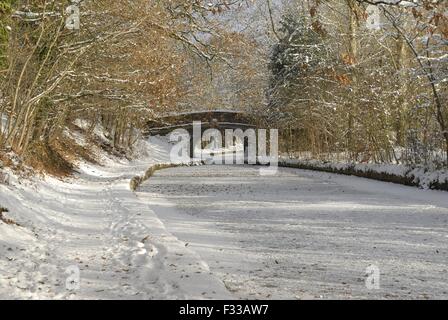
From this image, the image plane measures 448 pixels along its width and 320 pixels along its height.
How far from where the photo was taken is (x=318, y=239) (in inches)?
318

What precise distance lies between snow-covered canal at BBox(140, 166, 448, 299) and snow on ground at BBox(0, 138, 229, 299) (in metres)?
→ 0.50

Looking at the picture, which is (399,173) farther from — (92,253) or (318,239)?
(92,253)

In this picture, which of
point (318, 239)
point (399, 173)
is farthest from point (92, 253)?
point (399, 173)

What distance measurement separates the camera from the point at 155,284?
197 inches

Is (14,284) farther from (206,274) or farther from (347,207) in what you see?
(347,207)

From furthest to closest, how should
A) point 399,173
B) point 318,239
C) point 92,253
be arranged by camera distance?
point 399,173 → point 318,239 → point 92,253

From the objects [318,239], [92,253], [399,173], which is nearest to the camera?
[92,253]

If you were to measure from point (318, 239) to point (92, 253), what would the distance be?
11.8 feet

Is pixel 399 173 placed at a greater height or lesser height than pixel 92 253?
greater

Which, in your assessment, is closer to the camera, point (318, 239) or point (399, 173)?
point (318, 239)

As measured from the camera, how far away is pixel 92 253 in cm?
675

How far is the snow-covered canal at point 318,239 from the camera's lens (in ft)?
17.4
